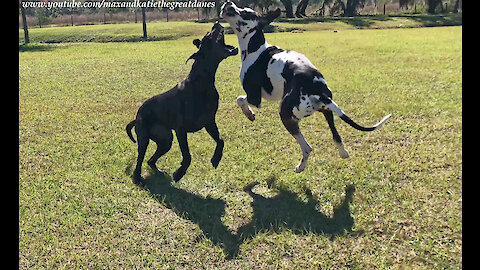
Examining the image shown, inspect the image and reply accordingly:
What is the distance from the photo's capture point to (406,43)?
17547 millimetres

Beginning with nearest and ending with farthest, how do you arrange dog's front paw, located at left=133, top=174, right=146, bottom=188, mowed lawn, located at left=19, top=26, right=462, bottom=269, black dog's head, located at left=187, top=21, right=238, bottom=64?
mowed lawn, located at left=19, top=26, right=462, bottom=269 < black dog's head, located at left=187, top=21, right=238, bottom=64 < dog's front paw, located at left=133, top=174, right=146, bottom=188

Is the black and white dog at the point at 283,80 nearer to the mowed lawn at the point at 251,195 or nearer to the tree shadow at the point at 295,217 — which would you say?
the tree shadow at the point at 295,217

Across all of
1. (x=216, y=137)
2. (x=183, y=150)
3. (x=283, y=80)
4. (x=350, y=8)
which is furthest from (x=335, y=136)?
(x=350, y=8)

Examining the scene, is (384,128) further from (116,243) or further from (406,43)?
(406,43)

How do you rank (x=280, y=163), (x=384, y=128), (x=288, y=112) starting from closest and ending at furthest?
(x=288, y=112)
(x=280, y=163)
(x=384, y=128)

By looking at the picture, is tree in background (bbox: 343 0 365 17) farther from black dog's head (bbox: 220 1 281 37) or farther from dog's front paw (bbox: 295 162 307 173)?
dog's front paw (bbox: 295 162 307 173)

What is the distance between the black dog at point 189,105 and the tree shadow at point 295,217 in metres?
0.94

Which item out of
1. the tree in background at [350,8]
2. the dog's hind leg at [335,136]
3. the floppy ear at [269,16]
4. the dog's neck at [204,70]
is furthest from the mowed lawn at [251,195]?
the tree in background at [350,8]

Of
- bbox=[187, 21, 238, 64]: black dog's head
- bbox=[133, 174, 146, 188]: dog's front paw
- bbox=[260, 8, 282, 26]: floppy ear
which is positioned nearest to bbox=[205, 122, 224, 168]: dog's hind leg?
bbox=[187, 21, 238, 64]: black dog's head

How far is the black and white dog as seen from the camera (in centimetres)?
375

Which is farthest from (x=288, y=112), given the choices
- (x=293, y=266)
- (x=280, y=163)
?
(x=293, y=266)

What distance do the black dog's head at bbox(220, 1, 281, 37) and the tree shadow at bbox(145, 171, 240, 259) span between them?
1992 millimetres

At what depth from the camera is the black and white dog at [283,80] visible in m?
3.75

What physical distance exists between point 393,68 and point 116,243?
1019 cm
